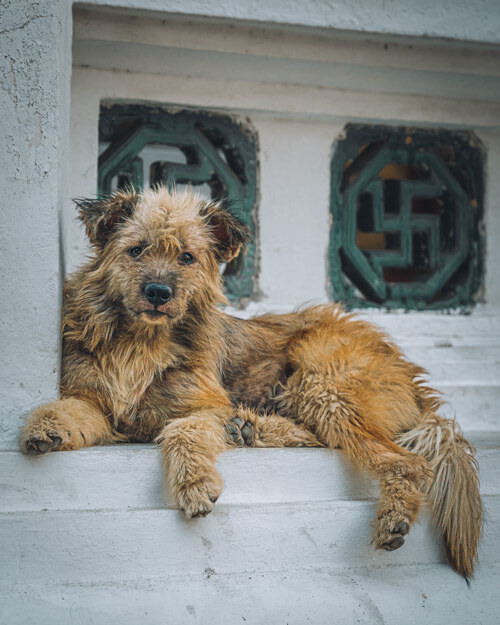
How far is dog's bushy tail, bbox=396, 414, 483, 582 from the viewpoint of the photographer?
8.80 feet

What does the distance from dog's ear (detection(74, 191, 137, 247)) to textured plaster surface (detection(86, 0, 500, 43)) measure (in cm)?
147

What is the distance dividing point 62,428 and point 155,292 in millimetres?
690

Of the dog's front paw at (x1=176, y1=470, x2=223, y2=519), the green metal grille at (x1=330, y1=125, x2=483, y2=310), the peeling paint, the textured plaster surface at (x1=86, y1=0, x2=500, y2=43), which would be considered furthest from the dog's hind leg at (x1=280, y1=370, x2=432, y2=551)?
the textured plaster surface at (x1=86, y1=0, x2=500, y2=43)

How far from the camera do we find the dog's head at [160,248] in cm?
276

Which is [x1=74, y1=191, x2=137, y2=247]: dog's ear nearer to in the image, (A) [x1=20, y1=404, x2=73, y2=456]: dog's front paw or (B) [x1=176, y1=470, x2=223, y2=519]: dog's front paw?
(A) [x1=20, y1=404, x2=73, y2=456]: dog's front paw

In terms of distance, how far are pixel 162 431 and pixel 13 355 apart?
73 centimetres

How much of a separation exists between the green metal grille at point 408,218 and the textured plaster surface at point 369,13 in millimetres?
855

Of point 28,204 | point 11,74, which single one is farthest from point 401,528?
point 11,74

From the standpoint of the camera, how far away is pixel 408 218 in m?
4.75

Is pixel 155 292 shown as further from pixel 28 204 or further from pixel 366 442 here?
pixel 366 442

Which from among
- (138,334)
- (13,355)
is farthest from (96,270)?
(13,355)

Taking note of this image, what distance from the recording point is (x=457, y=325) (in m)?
4.73

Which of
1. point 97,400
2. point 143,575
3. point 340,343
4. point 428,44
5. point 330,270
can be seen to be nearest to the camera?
point 143,575

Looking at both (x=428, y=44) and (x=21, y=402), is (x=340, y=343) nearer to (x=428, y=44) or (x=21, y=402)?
(x=21, y=402)
